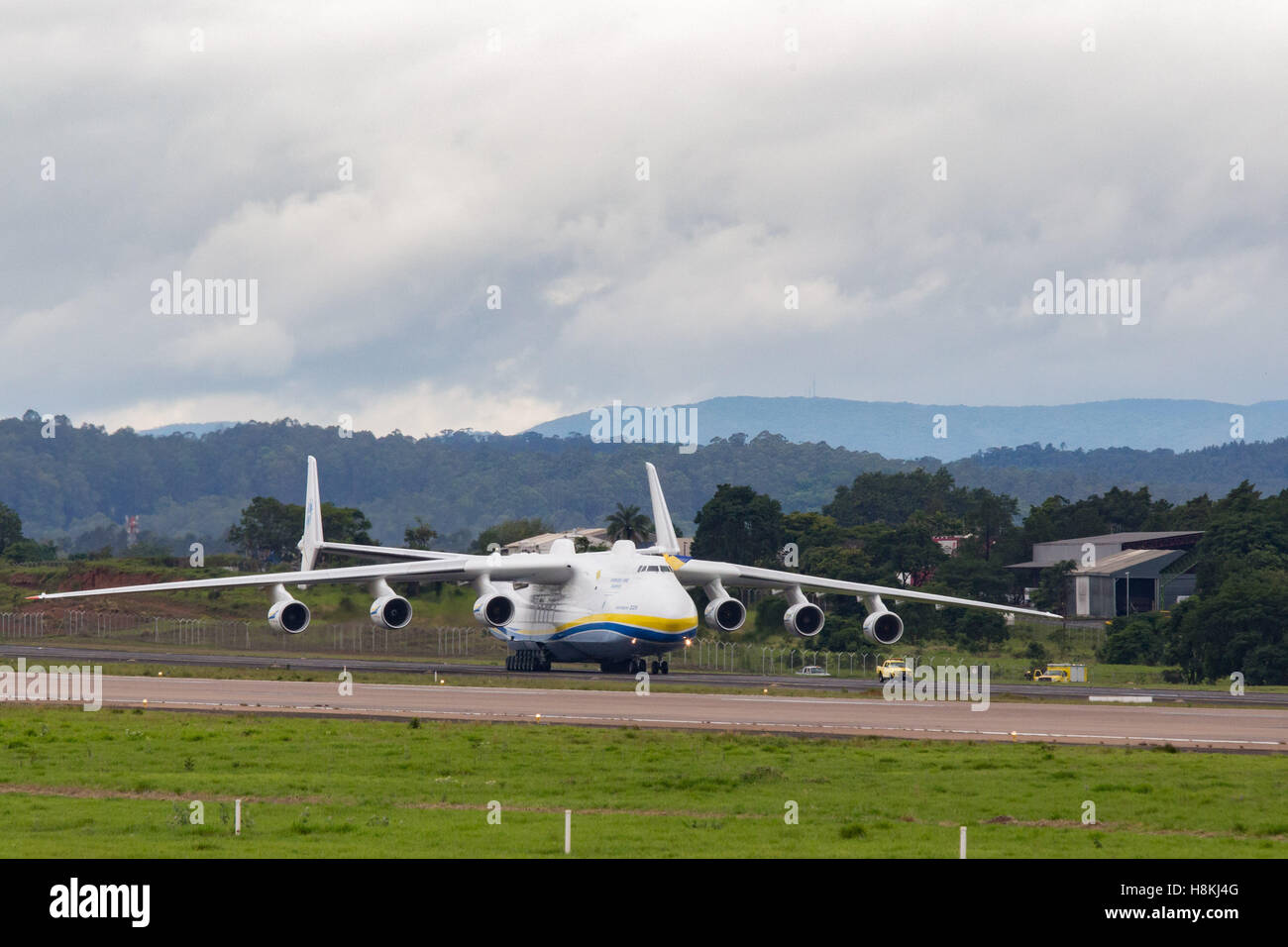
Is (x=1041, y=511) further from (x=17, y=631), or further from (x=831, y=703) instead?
(x=831, y=703)

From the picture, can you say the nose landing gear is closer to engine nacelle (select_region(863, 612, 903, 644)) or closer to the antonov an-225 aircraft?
the antonov an-225 aircraft

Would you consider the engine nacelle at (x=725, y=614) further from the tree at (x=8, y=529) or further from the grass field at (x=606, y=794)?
the tree at (x=8, y=529)

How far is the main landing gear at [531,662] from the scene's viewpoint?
60.6m

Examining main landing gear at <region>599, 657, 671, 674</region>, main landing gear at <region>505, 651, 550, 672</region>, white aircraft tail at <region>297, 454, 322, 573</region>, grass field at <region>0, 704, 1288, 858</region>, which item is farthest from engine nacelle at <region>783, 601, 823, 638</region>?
white aircraft tail at <region>297, 454, 322, 573</region>

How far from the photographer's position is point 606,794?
75.3ft

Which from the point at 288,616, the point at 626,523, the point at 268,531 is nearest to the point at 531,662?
the point at 288,616

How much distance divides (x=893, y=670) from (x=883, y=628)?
782 cm

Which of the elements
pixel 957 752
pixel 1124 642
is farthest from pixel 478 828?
pixel 1124 642

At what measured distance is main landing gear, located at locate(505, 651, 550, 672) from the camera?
60562 mm

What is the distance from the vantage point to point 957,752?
95.8 feet

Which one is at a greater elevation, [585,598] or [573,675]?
[585,598]

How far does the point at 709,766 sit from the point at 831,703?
17851mm

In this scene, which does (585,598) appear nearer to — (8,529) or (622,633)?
(622,633)
